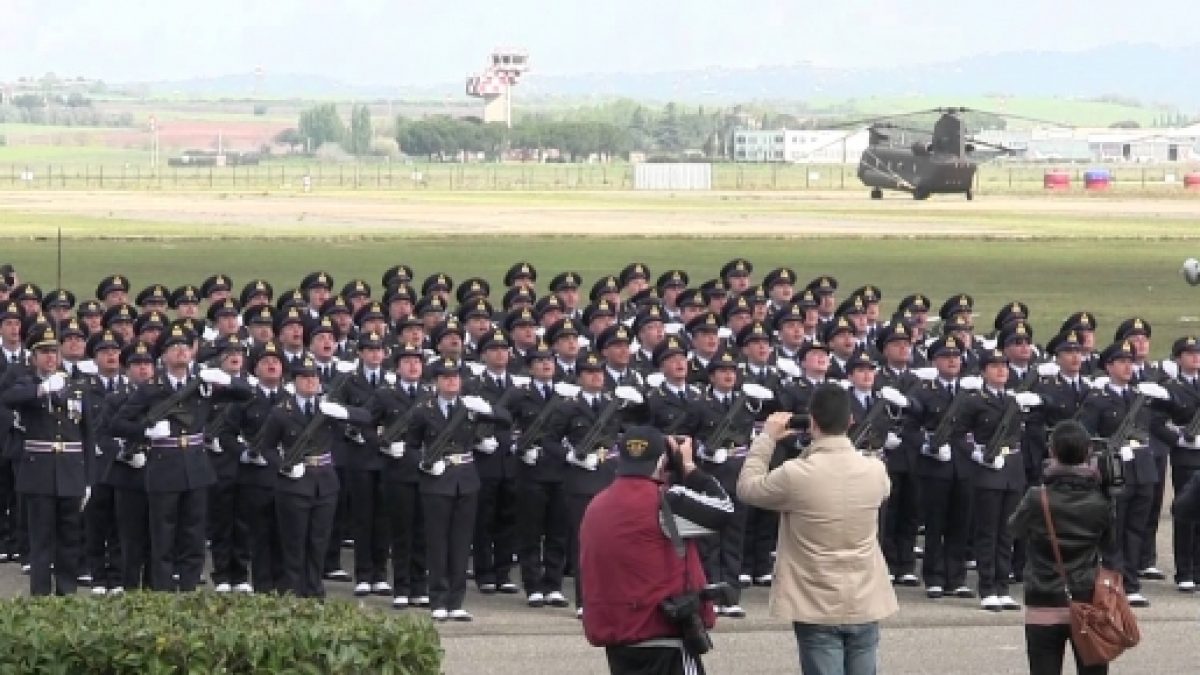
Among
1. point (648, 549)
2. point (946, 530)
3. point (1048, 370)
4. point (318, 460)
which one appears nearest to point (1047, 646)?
point (648, 549)

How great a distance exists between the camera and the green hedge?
29.0 ft

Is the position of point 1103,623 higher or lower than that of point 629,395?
lower

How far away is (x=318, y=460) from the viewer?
15.4m

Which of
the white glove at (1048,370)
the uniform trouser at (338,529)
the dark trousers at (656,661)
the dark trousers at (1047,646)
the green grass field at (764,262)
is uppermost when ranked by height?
the white glove at (1048,370)

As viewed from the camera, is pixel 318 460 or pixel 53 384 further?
pixel 318 460

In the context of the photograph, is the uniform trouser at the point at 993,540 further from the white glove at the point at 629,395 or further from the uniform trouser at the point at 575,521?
the uniform trouser at the point at 575,521

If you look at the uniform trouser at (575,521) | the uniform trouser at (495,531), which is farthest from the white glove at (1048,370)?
the uniform trouser at (495,531)

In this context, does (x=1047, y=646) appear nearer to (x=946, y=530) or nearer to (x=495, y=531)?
(x=946, y=530)

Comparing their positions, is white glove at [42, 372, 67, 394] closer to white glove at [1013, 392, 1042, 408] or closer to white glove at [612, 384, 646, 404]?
white glove at [612, 384, 646, 404]

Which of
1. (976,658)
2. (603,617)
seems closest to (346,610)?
(603,617)

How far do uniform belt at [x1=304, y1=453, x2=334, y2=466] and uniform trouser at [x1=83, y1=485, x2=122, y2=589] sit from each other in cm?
162

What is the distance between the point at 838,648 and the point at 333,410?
549cm

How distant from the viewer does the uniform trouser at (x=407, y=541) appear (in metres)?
15.9

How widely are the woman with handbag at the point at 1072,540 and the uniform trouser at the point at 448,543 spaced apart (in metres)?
5.34
